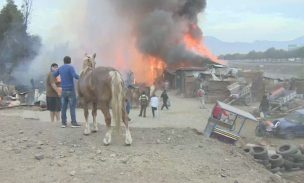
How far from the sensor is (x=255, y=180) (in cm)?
862

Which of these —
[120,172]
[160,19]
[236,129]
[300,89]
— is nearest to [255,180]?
[120,172]

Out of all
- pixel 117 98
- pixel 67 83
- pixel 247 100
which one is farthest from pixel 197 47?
pixel 117 98

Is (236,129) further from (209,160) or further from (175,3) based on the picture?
(175,3)

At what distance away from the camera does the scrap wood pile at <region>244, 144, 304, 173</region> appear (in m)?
12.0

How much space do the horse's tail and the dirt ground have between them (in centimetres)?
58

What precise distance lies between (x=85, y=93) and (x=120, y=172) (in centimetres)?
331

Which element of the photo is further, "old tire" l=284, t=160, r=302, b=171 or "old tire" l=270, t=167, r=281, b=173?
"old tire" l=284, t=160, r=302, b=171

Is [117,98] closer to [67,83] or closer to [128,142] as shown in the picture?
[128,142]

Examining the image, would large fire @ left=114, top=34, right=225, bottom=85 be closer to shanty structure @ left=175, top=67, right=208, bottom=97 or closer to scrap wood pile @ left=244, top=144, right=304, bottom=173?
shanty structure @ left=175, top=67, right=208, bottom=97

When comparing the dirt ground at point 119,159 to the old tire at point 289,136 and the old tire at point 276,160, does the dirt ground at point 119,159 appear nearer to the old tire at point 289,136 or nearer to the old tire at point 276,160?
the old tire at point 276,160

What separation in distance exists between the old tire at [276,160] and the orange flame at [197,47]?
4342 cm

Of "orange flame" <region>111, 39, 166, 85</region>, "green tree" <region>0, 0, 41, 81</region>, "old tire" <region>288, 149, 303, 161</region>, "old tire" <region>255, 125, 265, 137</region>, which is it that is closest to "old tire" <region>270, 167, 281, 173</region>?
"old tire" <region>288, 149, 303, 161</region>

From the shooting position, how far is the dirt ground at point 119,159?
8.01 m

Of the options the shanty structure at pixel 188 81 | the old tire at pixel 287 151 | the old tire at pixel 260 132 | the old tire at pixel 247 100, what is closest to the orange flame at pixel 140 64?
the shanty structure at pixel 188 81
